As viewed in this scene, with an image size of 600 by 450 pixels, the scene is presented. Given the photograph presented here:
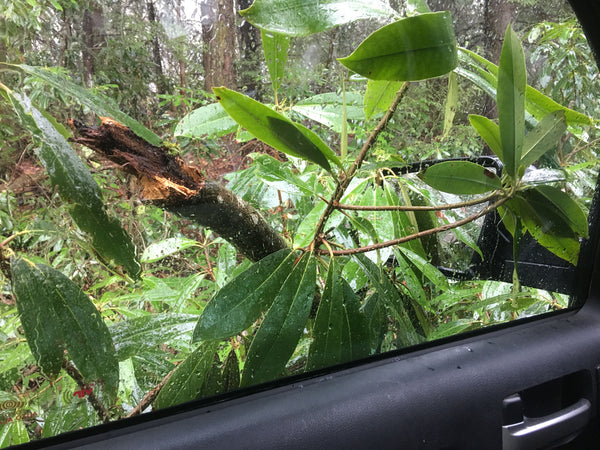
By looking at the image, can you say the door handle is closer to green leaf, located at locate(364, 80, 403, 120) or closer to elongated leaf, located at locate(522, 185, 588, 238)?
elongated leaf, located at locate(522, 185, 588, 238)

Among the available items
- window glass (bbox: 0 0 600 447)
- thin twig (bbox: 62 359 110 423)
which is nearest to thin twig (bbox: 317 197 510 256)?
window glass (bbox: 0 0 600 447)

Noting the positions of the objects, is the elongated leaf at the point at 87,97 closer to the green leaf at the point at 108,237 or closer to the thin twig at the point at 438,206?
the green leaf at the point at 108,237

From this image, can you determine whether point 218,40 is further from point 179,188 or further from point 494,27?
point 494,27

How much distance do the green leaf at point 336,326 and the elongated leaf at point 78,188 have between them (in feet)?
0.92

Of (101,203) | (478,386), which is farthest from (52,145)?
(478,386)

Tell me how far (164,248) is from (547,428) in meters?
0.78

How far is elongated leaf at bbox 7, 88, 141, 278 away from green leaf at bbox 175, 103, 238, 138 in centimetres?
12

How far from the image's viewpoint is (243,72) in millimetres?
551

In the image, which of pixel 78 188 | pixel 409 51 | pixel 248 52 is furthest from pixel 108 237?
pixel 409 51

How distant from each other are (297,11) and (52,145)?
30 cm

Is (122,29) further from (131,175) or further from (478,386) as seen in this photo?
(478,386)

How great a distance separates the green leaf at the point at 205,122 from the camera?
52 cm

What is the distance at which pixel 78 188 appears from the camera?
0.45 metres

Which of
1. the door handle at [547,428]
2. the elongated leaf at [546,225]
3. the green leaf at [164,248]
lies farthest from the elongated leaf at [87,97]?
the door handle at [547,428]
